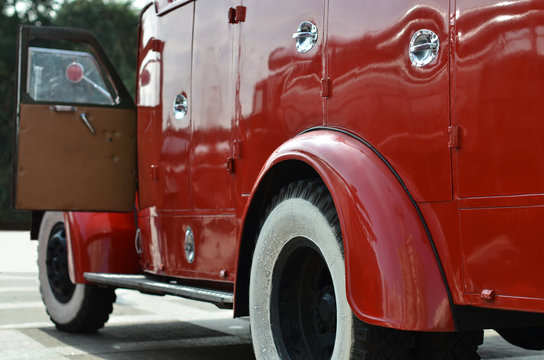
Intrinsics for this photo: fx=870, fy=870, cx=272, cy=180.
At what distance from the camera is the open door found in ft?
19.1

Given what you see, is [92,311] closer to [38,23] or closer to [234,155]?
[234,155]

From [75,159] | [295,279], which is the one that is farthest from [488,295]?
[75,159]

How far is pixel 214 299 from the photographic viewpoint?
168 inches

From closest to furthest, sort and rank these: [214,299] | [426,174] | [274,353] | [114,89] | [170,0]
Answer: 1. [426,174]
2. [274,353]
3. [214,299]
4. [170,0]
5. [114,89]

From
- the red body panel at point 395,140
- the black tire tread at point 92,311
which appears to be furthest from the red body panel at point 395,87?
the black tire tread at point 92,311

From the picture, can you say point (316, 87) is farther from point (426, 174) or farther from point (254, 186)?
point (426, 174)

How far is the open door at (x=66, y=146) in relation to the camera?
582 centimetres

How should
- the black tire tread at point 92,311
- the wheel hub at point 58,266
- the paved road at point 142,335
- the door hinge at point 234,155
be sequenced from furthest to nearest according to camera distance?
the wheel hub at point 58,266, the black tire tread at point 92,311, the paved road at point 142,335, the door hinge at point 234,155

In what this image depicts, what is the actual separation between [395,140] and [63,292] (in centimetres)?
405

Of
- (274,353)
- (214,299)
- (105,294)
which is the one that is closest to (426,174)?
(274,353)

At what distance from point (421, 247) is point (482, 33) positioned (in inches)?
30.3

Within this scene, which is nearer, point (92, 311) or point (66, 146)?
point (66, 146)

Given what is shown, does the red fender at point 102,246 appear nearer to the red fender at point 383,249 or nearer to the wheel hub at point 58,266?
the wheel hub at point 58,266

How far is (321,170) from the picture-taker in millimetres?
3426
